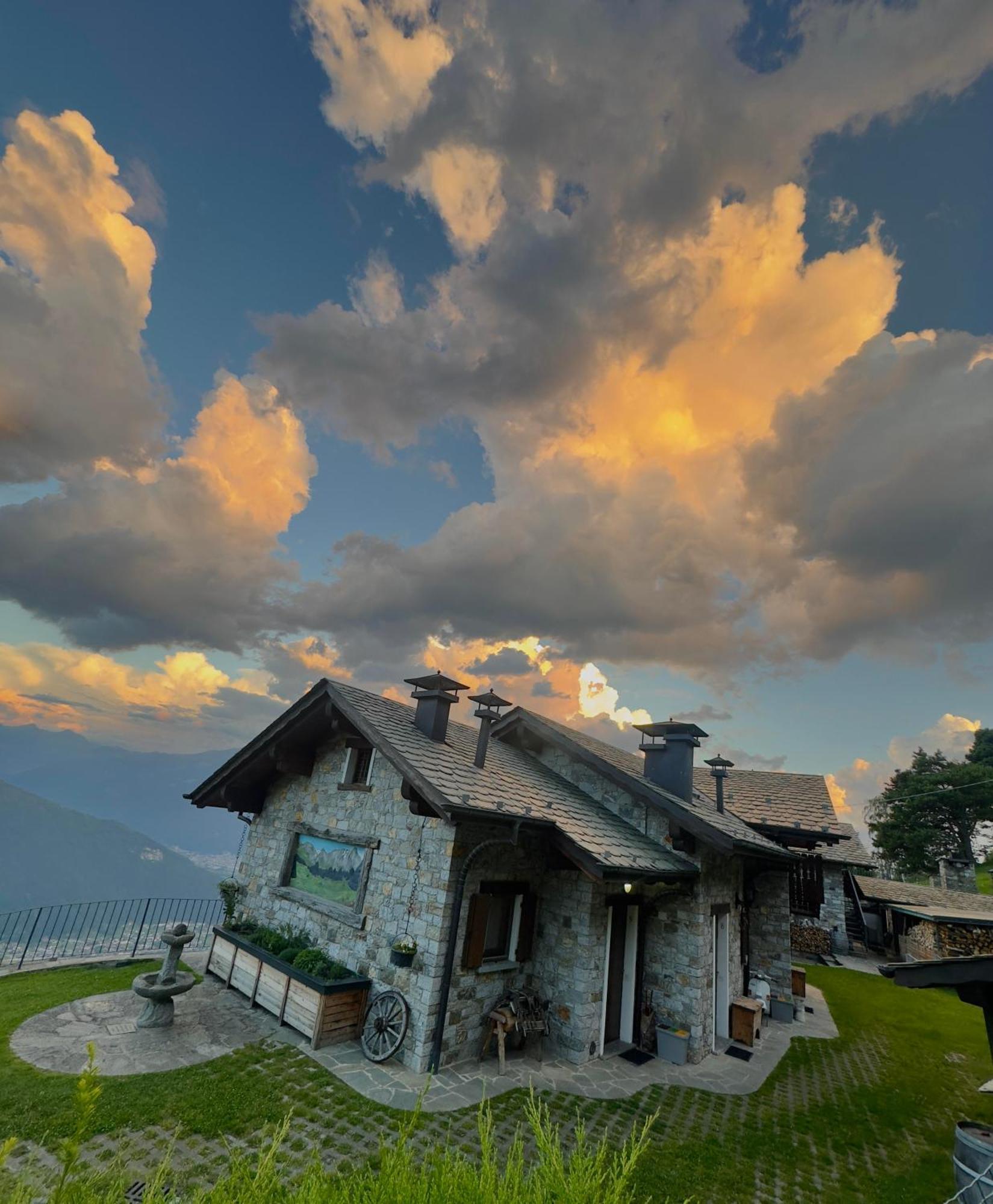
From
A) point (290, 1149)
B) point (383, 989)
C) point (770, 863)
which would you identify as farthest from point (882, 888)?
point (290, 1149)

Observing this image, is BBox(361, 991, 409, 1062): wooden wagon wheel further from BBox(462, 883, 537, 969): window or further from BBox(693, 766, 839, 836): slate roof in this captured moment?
BBox(693, 766, 839, 836): slate roof

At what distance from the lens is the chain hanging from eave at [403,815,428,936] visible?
951cm

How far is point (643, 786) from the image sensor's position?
39.5 ft

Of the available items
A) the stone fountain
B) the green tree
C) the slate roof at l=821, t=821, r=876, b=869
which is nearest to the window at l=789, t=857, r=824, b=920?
the slate roof at l=821, t=821, r=876, b=869

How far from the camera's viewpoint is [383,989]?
9.48 meters

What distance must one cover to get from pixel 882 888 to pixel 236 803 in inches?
1127

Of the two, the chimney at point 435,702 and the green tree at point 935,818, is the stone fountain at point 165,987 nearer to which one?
the chimney at point 435,702

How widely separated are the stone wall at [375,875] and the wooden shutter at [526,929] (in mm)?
1999

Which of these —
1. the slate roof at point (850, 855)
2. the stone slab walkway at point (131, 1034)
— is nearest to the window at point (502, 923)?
the stone slab walkway at point (131, 1034)

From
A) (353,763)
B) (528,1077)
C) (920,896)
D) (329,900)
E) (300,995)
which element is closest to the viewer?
(528,1077)

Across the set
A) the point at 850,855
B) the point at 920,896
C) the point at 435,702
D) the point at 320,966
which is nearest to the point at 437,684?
the point at 435,702

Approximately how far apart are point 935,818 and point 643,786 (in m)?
40.9

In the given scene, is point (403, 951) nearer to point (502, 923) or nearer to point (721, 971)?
point (502, 923)

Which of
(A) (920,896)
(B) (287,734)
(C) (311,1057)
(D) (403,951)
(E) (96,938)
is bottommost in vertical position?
(E) (96,938)
